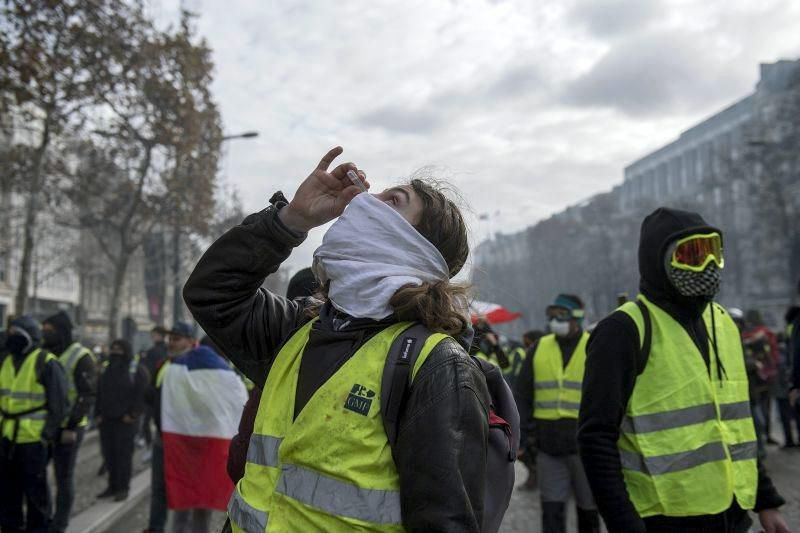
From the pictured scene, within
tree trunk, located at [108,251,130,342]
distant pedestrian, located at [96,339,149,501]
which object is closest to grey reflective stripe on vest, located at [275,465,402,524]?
distant pedestrian, located at [96,339,149,501]

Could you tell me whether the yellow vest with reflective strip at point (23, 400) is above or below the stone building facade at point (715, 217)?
below

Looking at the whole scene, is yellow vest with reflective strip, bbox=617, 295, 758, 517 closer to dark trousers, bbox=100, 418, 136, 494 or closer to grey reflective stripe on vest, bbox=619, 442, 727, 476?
grey reflective stripe on vest, bbox=619, 442, 727, 476

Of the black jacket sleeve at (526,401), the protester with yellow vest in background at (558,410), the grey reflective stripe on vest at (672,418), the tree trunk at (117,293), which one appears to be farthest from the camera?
the tree trunk at (117,293)

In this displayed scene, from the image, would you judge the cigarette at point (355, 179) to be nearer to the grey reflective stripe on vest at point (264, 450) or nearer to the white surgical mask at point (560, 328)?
the grey reflective stripe on vest at point (264, 450)

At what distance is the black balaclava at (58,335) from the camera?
822 cm

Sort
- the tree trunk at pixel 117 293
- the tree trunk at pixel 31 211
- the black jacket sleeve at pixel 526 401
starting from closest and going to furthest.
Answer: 1. the black jacket sleeve at pixel 526 401
2. the tree trunk at pixel 31 211
3. the tree trunk at pixel 117 293

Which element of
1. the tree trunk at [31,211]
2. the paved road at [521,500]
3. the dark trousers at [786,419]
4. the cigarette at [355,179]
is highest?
the tree trunk at [31,211]

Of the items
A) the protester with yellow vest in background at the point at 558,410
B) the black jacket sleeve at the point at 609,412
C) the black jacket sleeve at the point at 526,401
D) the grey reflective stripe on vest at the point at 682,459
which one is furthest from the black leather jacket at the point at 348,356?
the black jacket sleeve at the point at 526,401

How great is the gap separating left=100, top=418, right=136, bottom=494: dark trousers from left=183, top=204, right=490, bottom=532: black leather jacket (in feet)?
25.8

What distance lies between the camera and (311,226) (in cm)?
222

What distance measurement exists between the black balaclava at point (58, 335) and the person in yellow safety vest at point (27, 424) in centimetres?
128

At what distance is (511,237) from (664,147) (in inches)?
1500

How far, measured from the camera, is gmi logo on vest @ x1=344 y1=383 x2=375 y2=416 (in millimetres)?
1801

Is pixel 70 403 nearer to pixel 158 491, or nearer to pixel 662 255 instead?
pixel 158 491
